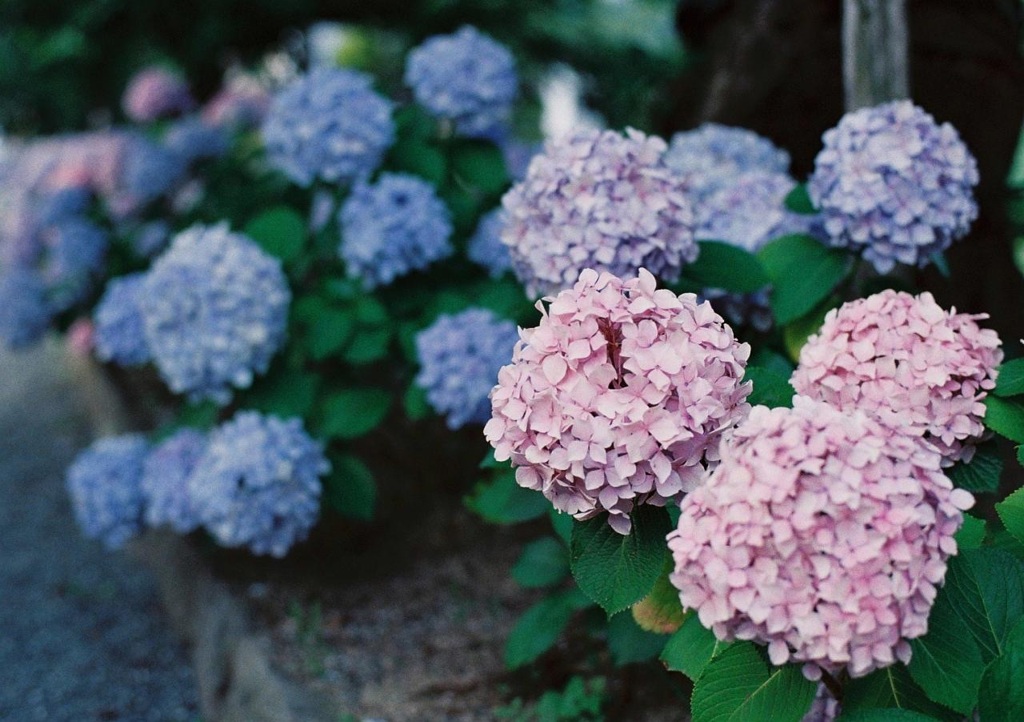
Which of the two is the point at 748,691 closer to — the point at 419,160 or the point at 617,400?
the point at 617,400

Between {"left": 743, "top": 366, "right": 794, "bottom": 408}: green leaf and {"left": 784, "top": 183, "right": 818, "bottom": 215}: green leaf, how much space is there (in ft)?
2.27

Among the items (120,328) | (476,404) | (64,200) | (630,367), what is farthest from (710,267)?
(64,200)

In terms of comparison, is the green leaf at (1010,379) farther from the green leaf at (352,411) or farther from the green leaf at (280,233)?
the green leaf at (280,233)

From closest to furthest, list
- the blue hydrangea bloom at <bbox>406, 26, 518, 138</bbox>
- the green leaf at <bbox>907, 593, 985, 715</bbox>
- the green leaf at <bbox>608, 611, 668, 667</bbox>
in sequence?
1. the green leaf at <bbox>907, 593, 985, 715</bbox>
2. the green leaf at <bbox>608, 611, 668, 667</bbox>
3. the blue hydrangea bloom at <bbox>406, 26, 518, 138</bbox>

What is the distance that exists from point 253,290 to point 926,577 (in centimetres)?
171

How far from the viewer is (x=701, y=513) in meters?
1.16

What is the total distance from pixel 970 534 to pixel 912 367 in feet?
0.81

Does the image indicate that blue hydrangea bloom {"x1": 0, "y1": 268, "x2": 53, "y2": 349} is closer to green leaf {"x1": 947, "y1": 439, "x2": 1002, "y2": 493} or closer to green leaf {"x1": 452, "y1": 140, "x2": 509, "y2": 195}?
green leaf {"x1": 452, "y1": 140, "x2": 509, "y2": 195}

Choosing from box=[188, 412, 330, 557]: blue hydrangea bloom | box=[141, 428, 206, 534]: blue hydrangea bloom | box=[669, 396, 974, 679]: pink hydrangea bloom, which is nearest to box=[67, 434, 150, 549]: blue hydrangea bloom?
box=[141, 428, 206, 534]: blue hydrangea bloom

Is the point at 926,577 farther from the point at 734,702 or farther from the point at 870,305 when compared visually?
the point at 870,305

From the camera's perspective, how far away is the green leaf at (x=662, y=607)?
1671mm

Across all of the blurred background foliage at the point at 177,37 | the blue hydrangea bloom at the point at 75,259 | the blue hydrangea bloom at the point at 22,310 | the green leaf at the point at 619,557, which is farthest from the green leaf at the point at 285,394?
the blurred background foliage at the point at 177,37

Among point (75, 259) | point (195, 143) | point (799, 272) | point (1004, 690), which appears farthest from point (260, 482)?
point (195, 143)

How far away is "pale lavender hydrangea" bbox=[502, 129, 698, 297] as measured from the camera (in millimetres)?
1872
